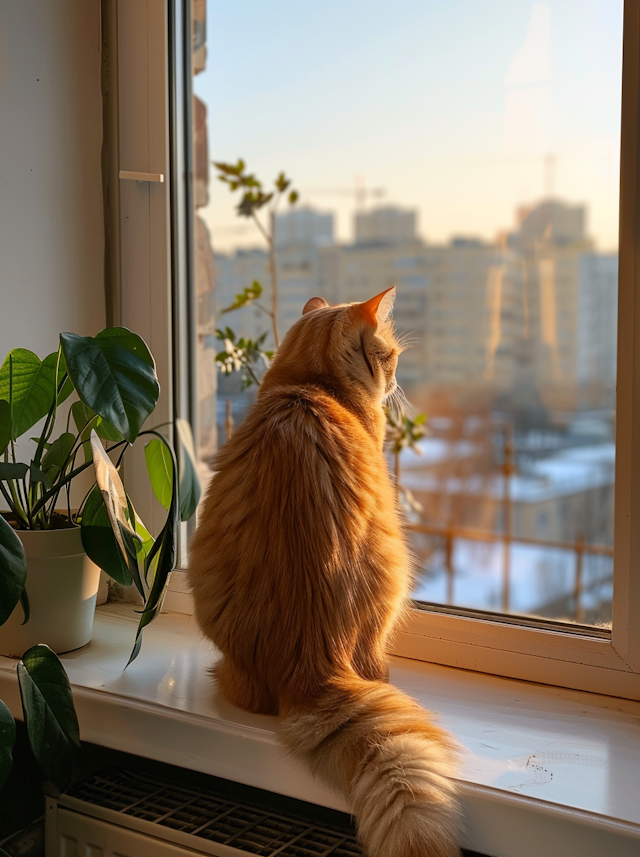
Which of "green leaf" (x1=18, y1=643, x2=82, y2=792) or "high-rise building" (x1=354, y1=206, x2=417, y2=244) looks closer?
"green leaf" (x1=18, y1=643, x2=82, y2=792)

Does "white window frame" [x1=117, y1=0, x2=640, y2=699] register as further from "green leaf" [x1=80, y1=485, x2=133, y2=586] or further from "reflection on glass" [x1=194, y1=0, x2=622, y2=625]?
"reflection on glass" [x1=194, y1=0, x2=622, y2=625]

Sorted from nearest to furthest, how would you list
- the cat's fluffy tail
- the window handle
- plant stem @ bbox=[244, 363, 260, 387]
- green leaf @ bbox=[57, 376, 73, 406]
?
1. the cat's fluffy tail
2. green leaf @ bbox=[57, 376, 73, 406]
3. the window handle
4. plant stem @ bbox=[244, 363, 260, 387]

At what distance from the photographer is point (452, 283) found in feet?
10.4

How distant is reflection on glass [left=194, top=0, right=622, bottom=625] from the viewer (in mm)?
2443

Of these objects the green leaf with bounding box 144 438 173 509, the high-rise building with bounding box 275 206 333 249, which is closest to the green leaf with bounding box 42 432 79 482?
the green leaf with bounding box 144 438 173 509

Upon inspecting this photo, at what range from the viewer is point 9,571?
0.77 meters

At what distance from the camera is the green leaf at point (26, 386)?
0.96 m

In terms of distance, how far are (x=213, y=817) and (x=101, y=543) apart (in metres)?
0.38

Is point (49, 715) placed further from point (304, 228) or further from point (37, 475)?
point (304, 228)

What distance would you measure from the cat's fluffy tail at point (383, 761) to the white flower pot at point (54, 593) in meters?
0.40

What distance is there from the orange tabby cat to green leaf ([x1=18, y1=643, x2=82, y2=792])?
180 millimetres

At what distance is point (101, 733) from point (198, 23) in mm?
1247

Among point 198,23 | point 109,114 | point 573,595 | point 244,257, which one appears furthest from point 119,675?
point 573,595

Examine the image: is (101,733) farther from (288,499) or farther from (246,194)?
(246,194)
